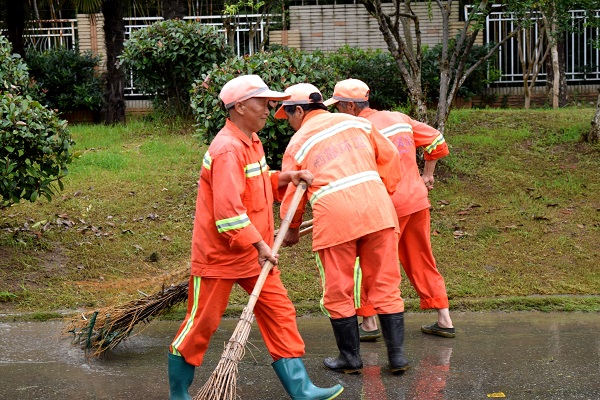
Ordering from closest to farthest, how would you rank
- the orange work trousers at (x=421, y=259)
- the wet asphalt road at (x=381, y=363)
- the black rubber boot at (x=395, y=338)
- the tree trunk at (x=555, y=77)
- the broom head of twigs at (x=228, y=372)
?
the broom head of twigs at (x=228, y=372)
the wet asphalt road at (x=381, y=363)
the black rubber boot at (x=395, y=338)
the orange work trousers at (x=421, y=259)
the tree trunk at (x=555, y=77)

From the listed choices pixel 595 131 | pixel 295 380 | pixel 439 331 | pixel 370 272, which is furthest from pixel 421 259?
pixel 595 131

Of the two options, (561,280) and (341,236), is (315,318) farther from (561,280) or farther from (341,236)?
(561,280)

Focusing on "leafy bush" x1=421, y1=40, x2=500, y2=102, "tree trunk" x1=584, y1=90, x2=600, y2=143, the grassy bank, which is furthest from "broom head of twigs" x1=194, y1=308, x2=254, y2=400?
"leafy bush" x1=421, y1=40, x2=500, y2=102

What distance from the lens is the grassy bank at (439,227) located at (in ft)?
23.1

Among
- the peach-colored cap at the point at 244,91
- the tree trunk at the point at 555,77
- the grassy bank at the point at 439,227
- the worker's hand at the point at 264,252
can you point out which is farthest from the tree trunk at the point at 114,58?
the worker's hand at the point at 264,252

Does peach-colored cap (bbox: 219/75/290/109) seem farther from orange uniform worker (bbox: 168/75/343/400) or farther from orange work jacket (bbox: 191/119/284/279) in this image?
orange work jacket (bbox: 191/119/284/279)

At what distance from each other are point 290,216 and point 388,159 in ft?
2.82

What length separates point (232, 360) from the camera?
4.43 m

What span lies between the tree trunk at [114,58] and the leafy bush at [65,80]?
0.75m

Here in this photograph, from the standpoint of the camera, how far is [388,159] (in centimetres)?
540

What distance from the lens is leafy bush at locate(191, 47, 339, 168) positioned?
27.7 ft

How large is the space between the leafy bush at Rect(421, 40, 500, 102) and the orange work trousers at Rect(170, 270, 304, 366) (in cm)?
922

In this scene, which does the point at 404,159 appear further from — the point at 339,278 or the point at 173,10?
the point at 173,10

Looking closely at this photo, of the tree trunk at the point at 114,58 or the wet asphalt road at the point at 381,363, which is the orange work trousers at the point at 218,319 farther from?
the tree trunk at the point at 114,58
